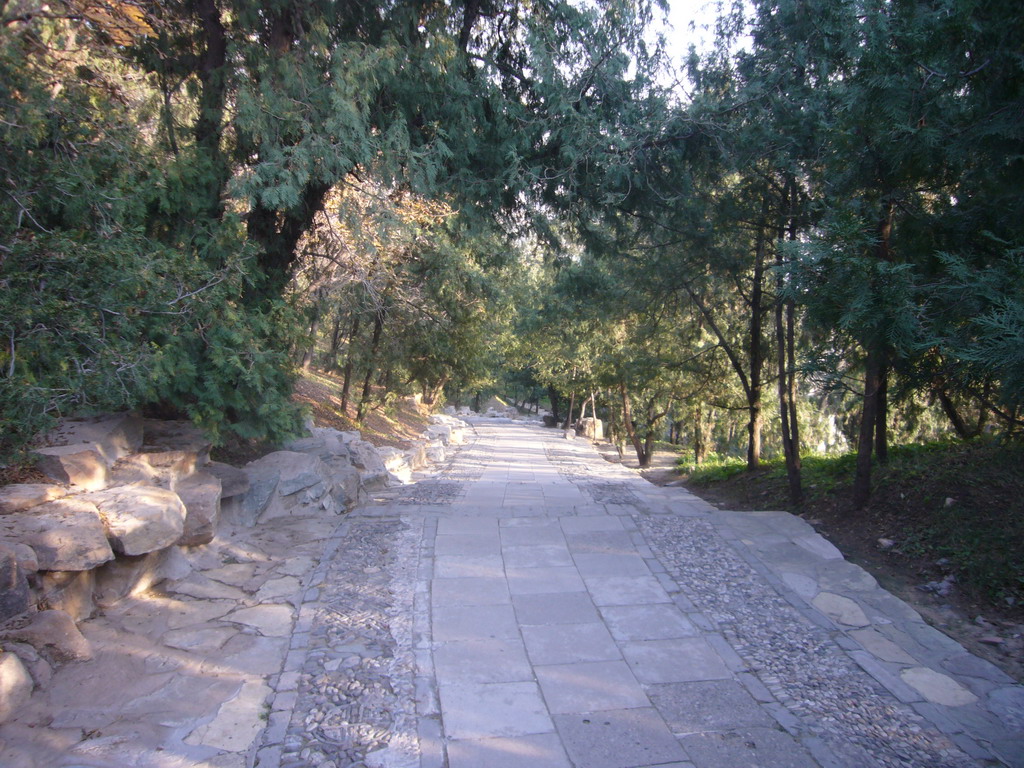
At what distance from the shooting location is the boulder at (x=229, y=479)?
6.69 meters

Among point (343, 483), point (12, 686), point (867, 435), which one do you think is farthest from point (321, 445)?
point (867, 435)

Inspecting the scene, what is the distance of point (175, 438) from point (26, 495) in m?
2.14

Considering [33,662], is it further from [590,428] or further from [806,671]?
[590,428]

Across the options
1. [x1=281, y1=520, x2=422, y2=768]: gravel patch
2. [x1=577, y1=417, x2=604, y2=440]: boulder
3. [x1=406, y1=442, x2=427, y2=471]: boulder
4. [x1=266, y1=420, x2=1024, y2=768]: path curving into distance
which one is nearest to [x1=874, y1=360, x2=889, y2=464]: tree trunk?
[x1=266, y1=420, x2=1024, y2=768]: path curving into distance

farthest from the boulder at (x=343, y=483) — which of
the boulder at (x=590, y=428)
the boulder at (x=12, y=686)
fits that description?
the boulder at (x=590, y=428)

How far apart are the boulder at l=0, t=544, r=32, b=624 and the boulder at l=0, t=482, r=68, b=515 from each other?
66 cm

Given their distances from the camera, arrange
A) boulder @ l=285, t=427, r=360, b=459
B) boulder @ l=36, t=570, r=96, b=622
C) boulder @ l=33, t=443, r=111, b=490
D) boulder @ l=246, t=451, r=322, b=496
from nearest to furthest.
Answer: boulder @ l=36, t=570, r=96, b=622 < boulder @ l=33, t=443, r=111, b=490 < boulder @ l=246, t=451, r=322, b=496 < boulder @ l=285, t=427, r=360, b=459

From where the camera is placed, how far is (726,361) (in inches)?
514

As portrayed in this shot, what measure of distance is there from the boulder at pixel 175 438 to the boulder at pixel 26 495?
135 cm

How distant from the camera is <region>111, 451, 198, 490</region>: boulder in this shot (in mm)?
5484

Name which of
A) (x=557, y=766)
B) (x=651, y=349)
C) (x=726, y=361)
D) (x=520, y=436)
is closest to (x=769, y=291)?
(x=726, y=361)

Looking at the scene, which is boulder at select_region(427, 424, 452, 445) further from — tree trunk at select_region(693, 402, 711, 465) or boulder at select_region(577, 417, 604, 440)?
boulder at select_region(577, 417, 604, 440)

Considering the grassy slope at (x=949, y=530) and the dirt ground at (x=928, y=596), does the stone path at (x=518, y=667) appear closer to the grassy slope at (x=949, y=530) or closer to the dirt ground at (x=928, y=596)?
the dirt ground at (x=928, y=596)

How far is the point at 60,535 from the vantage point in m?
4.11
